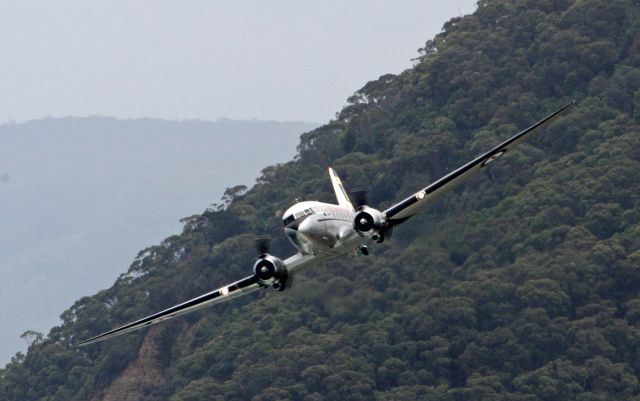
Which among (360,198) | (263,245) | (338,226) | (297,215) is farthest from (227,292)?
(360,198)

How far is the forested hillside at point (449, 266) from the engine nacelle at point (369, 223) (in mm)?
27552

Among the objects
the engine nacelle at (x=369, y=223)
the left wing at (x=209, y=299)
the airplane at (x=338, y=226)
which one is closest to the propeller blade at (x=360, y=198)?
the airplane at (x=338, y=226)

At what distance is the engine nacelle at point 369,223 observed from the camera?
56.4 m

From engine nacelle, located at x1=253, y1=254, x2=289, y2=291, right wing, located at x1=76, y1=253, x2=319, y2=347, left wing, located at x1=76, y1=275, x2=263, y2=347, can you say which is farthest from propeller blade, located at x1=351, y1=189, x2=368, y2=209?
left wing, located at x1=76, y1=275, x2=263, y2=347

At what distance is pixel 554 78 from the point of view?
166 meters

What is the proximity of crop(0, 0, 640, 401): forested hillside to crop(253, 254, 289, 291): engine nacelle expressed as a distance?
25.3 metres

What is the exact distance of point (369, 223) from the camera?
56406 mm

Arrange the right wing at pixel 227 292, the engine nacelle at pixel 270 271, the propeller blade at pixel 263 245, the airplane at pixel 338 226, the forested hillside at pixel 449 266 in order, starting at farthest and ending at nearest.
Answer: the forested hillside at pixel 449 266
the right wing at pixel 227 292
the propeller blade at pixel 263 245
the engine nacelle at pixel 270 271
the airplane at pixel 338 226

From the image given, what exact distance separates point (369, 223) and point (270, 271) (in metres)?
5.34

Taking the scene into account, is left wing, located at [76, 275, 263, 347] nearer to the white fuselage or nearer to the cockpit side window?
the cockpit side window

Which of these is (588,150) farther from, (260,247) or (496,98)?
(260,247)

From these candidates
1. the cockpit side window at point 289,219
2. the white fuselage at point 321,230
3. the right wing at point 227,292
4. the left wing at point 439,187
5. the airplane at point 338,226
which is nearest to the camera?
the left wing at point 439,187

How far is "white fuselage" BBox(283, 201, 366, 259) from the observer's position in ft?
189

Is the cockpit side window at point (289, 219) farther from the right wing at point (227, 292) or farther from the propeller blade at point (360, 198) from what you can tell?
the propeller blade at point (360, 198)
